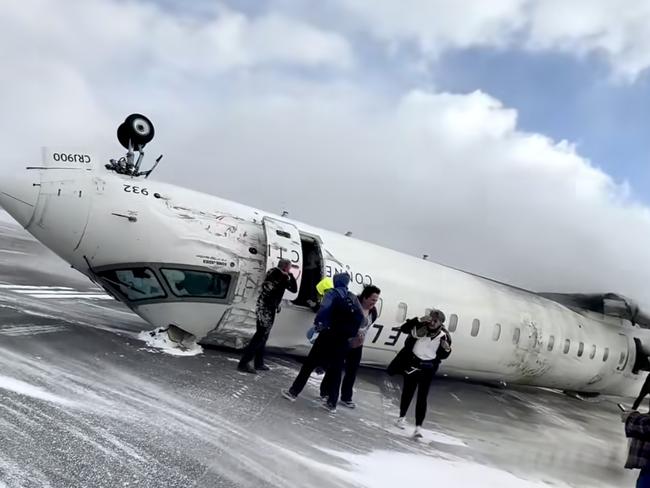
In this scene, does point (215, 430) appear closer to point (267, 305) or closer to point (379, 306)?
point (267, 305)

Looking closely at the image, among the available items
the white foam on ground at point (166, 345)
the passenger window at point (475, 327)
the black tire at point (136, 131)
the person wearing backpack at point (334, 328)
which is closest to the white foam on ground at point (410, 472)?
the person wearing backpack at point (334, 328)

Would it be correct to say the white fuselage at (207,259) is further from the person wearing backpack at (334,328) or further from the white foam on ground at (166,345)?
the person wearing backpack at (334,328)

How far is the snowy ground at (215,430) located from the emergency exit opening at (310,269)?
136 centimetres

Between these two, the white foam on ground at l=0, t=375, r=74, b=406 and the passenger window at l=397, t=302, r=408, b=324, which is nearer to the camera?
the white foam on ground at l=0, t=375, r=74, b=406

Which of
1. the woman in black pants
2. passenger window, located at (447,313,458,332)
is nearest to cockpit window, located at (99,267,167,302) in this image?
the woman in black pants

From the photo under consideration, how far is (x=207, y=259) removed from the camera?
909 cm

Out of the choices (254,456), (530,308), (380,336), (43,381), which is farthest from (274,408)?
(530,308)

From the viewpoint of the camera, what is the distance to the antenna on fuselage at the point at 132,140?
9.27 meters

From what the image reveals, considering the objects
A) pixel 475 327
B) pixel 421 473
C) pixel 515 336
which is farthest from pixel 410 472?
pixel 515 336

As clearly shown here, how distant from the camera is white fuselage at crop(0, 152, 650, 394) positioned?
8594 mm

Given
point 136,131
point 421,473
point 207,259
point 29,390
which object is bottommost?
point 29,390

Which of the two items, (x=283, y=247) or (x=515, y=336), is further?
(x=515, y=336)

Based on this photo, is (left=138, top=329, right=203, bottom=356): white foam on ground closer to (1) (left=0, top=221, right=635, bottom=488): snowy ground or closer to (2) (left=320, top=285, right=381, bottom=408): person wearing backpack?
(1) (left=0, top=221, right=635, bottom=488): snowy ground

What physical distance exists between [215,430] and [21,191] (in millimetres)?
5283
